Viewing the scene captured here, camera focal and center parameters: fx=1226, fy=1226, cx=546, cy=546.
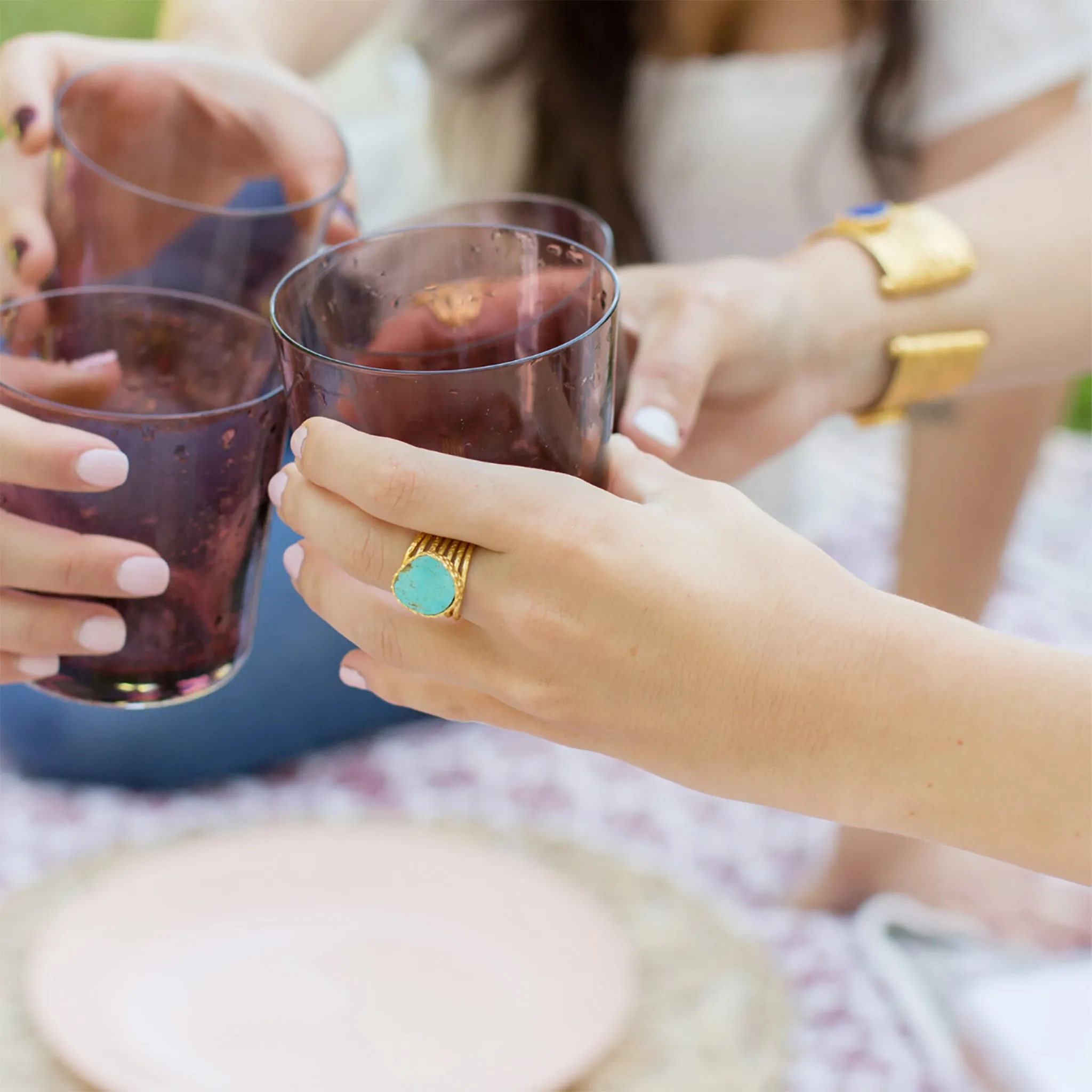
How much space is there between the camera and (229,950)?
83 centimetres

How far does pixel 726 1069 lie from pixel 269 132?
0.63 meters

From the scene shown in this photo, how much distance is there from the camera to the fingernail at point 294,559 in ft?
1.77

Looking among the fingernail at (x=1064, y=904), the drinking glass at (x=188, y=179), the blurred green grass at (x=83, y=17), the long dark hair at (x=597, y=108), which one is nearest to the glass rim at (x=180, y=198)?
the drinking glass at (x=188, y=179)

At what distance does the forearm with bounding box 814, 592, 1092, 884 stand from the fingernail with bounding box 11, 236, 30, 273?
482 millimetres

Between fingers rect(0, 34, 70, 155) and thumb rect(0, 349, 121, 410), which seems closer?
thumb rect(0, 349, 121, 410)

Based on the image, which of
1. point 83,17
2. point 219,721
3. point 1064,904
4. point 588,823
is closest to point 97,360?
point 219,721

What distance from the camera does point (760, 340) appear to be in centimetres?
78

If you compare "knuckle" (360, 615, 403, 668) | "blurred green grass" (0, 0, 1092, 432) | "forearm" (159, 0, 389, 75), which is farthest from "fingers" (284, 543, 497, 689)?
"blurred green grass" (0, 0, 1092, 432)

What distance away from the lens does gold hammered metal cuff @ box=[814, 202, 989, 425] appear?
83 centimetres

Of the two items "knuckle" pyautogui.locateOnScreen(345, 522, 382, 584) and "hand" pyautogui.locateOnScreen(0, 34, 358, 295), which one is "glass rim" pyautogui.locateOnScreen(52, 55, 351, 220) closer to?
"hand" pyautogui.locateOnScreen(0, 34, 358, 295)

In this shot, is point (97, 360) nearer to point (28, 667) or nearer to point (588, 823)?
point (28, 667)

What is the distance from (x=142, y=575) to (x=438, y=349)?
17cm

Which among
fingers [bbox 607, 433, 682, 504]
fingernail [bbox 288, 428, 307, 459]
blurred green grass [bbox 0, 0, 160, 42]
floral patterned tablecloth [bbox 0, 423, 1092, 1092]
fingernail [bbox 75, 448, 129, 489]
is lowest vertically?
floral patterned tablecloth [bbox 0, 423, 1092, 1092]

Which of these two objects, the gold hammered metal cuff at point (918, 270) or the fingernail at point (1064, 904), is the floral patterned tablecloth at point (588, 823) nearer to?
the fingernail at point (1064, 904)
